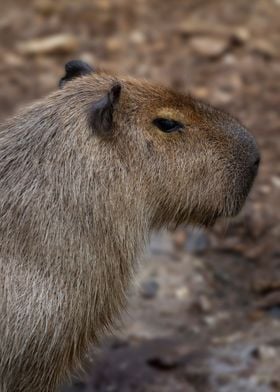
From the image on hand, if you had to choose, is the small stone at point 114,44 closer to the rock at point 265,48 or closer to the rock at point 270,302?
the rock at point 265,48

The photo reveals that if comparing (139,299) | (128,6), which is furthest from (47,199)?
(128,6)

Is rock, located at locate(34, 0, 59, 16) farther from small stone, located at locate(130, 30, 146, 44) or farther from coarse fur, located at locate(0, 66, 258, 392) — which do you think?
coarse fur, located at locate(0, 66, 258, 392)

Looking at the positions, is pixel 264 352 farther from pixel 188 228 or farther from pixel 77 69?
pixel 77 69

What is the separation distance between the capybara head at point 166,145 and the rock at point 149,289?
196 centimetres

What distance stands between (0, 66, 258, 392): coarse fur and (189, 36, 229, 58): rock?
4.43 metres

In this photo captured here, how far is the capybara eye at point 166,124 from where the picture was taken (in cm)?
503

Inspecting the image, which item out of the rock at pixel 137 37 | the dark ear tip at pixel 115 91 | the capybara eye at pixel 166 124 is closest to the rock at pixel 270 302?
the capybara eye at pixel 166 124

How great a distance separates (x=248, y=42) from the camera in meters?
9.59

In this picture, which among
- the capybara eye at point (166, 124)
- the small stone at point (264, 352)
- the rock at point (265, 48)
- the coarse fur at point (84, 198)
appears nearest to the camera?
the coarse fur at point (84, 198)

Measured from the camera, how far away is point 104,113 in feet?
15.8

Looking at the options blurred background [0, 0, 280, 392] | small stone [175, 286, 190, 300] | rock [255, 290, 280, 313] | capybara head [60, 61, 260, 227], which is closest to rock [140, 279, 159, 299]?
blurred background [0, 0, 280, 392]

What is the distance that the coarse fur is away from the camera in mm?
4758

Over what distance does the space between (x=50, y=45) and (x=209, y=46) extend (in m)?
1.62

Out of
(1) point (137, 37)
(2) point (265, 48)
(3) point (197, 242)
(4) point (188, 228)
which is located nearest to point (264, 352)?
(3) point (197, 242)
